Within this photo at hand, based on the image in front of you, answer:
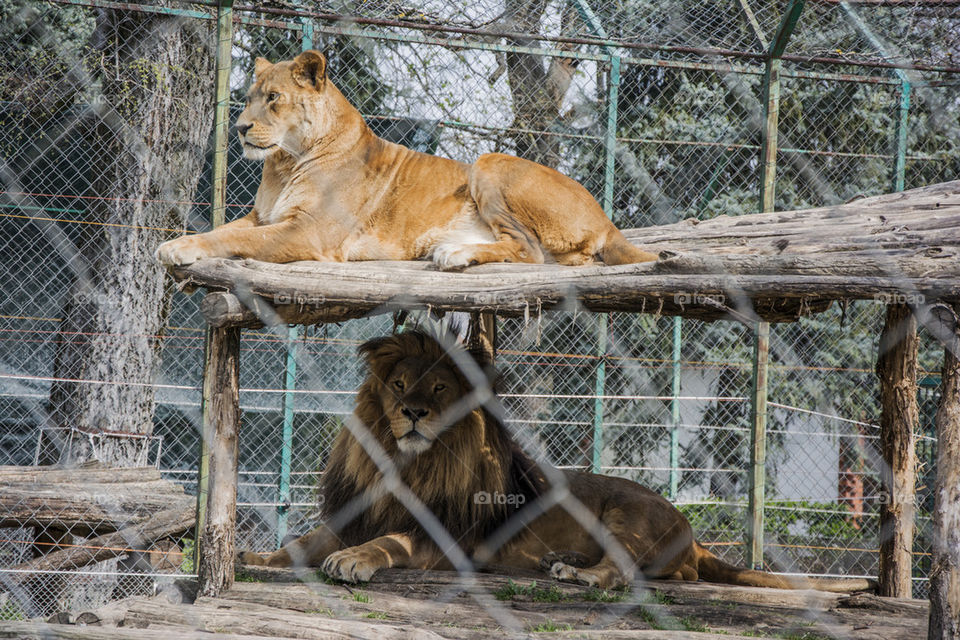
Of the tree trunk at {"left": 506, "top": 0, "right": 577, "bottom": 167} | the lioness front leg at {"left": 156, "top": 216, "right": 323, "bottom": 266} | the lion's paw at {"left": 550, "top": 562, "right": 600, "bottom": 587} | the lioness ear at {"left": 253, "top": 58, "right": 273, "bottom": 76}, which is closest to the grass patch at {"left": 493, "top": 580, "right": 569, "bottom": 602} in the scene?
the lion's paw at {"left": 550, "top": 562, "right": 600, "bottom": 587}

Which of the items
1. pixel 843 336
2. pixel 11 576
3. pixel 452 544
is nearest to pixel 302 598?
pixel 452 544

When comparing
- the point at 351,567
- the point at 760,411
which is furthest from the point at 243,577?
the point at 760,411

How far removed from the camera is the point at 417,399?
404cm

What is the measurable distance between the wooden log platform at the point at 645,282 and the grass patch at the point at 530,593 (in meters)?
1.15

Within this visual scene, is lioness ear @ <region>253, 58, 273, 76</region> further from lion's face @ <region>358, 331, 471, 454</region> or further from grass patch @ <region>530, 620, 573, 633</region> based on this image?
grass patch @ <region>530, 620, 573, 633</region>

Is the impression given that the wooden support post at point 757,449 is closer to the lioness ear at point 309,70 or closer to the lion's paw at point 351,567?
the lion's paw at point 351,567

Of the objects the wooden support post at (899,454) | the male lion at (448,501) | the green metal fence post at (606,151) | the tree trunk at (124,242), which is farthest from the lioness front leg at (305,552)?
the tree trunk at (124,242)

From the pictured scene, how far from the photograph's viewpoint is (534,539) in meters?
4.41

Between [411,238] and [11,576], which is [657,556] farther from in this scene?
[11,576]

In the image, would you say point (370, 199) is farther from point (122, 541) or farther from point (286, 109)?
point (122, 541)

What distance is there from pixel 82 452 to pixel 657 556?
171 inches

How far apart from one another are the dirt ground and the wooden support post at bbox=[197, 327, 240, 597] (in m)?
0.12

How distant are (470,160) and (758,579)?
3.76 m

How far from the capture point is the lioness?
13.4 ft
